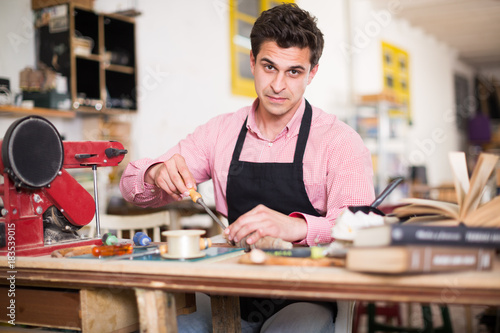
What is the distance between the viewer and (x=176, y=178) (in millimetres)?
1541

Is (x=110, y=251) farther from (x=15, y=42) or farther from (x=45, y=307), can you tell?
(x=15, y=42)

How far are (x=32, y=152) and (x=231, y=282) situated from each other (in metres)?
0.69

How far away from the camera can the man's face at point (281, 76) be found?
1782mm

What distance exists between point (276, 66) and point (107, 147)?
63 cm

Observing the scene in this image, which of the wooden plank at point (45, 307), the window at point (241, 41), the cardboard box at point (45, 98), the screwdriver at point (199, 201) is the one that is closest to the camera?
the wooden plank at point (45, 307)

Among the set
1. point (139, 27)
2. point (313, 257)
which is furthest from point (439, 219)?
point (139, 27)

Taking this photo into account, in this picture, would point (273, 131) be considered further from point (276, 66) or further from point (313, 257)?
point (313, 257)

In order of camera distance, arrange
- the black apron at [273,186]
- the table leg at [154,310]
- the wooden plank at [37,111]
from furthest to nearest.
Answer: the wooden plank at [37,111] → the black apron at [273,186] → the table leg at [154,310]

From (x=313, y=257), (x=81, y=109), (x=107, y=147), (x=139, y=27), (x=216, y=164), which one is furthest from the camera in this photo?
(x=139, y=27)

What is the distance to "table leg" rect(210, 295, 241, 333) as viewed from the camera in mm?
1426

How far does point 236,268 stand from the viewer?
1026 millimetres

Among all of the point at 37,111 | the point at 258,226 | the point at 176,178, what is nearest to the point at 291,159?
the point at 176,178

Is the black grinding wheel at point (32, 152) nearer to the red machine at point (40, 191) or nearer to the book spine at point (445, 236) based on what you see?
the red machine at point (40, 191)

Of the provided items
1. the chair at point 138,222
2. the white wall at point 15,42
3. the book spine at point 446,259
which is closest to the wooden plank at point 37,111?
the white wall at point 15,42
